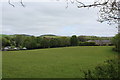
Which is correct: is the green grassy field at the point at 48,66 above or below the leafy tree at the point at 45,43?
below

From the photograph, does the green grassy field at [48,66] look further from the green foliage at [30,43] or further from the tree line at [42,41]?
the green foliage at [30,43]

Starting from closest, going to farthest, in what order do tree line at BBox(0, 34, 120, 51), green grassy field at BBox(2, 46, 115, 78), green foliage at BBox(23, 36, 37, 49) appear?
1. green grassy field at BBox(2, 46, 115, 78)
2. tree line at BBox(0, 34, 120, 51)
3. green foliage at BBox(23, 36, 37, 49)

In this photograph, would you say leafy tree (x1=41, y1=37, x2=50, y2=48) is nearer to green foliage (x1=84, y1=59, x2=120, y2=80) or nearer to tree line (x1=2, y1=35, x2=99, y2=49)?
tree line (x1=2, y1=35, x2=99, y2=49)

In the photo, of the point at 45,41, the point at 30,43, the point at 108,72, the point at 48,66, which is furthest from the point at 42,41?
the point at 108,72

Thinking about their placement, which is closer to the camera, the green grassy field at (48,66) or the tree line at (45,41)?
the green grassy field at (48,66)

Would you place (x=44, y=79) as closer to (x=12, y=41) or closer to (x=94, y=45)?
(x=12, y=41)

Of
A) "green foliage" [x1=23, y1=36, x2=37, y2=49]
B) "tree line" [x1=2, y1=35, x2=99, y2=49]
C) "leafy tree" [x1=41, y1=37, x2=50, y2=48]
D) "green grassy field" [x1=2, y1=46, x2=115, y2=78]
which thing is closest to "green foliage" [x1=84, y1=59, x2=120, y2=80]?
"green grassy field" [x1=2, y1=46, x2=115, y2=78]

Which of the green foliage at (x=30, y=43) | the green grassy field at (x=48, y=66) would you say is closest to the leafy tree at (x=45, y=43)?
the green foliage at (x=30, y=43)

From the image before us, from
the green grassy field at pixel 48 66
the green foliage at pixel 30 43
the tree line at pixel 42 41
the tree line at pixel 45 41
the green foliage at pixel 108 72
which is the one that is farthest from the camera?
the green foliage at pixel 30 43

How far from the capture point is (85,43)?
1513 inches

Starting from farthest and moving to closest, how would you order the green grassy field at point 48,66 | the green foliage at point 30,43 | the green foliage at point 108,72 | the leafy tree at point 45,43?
the leafy tree at point 45,43, the green foliage at point 30,43, the green grassy field at point 48,66, the green foliage at point 108,72

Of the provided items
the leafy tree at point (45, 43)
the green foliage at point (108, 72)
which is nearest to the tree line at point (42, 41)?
the leafy tree at point (45, 43)

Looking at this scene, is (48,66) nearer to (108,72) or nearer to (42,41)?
(108,72)

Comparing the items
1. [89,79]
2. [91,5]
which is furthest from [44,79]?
[91,5]
